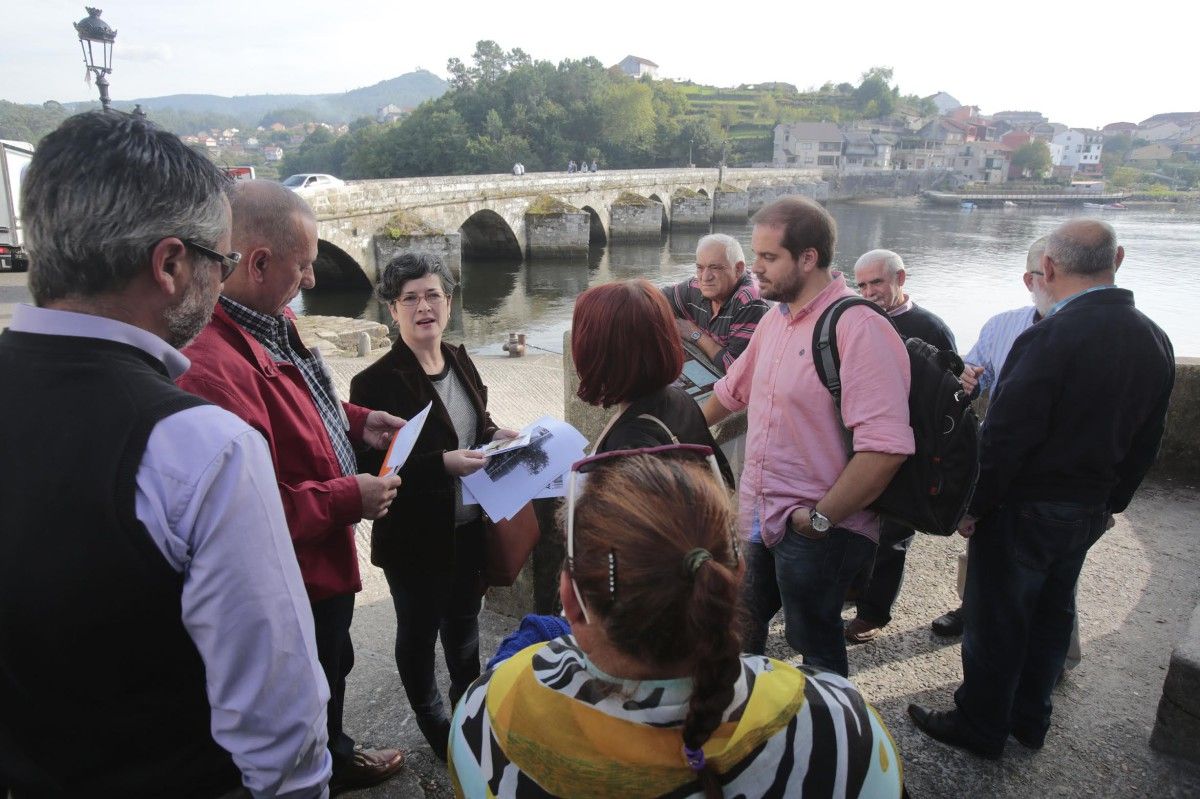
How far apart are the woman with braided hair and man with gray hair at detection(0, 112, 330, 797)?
0.36 metres

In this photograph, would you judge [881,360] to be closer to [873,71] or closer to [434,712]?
[434,712]

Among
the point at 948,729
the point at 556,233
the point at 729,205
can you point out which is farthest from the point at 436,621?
the point at 729,205

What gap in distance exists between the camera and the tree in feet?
259

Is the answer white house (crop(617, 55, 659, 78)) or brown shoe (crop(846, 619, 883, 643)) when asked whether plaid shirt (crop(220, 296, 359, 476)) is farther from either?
white house (crop(617, 55, 659, 78))

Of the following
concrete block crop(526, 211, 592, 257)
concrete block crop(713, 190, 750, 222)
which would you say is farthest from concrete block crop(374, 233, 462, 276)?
concrete block crop(713, 190, 750, 222)

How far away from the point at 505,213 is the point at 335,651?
29.2 m

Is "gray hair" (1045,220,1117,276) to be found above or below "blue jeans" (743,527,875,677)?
above

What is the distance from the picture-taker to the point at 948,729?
217 centimetres

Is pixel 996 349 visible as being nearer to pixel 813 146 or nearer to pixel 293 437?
pixel 293 437

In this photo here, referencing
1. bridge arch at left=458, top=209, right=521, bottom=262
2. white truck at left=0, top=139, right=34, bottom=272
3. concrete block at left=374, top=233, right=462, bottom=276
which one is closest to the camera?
white truck at left=0, top=139, right=34, bottom=272

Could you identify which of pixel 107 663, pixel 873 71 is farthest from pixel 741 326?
pixel 873 71

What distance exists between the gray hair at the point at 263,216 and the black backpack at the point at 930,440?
141 centimetres

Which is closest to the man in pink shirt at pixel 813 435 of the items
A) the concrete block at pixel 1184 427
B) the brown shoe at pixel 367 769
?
the brown shoe at pixel 367 769

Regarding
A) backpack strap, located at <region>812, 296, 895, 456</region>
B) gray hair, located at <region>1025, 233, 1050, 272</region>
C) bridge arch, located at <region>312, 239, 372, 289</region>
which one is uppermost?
gray hair, located at <region>1025, 233, 1050, 272</region>
